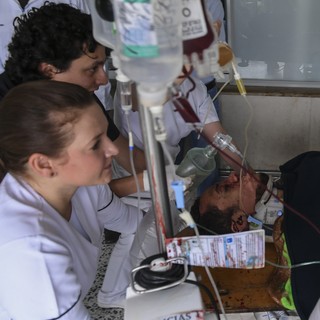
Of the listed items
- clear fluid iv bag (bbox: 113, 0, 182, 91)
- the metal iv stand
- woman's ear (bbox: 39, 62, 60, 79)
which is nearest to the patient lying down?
the metal iv stand

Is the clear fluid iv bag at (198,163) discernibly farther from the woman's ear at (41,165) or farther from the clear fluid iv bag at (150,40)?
the clear fluid iv bag at (150,40)

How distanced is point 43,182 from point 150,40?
2.09 ft

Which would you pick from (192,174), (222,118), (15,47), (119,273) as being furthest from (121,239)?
(222,118)

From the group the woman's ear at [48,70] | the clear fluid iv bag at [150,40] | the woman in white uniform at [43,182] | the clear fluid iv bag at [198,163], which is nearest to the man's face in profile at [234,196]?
the clear fluid iv bag at [198,163]

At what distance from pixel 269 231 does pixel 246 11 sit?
1.68 meters

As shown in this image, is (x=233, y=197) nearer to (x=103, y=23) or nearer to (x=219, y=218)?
(x=219, y=218)

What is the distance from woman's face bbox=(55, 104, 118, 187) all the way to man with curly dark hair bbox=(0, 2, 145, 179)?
29 cm

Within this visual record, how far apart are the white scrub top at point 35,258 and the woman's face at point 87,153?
114mm

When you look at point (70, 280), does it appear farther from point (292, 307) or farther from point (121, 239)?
point (121, 239)

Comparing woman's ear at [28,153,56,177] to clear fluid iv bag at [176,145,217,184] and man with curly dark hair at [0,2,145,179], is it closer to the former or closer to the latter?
man with curly dark hair at [0,2,145,179]

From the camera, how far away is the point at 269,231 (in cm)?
123

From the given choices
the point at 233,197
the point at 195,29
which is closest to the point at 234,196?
the point at 233,197

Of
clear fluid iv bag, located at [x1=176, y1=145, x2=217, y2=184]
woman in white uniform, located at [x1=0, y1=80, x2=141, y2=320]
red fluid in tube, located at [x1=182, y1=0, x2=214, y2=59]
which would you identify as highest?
red fluid in tube, located at [x1=182, y1=0, x2=214, y2=59]

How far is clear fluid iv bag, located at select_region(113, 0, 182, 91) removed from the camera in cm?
50
